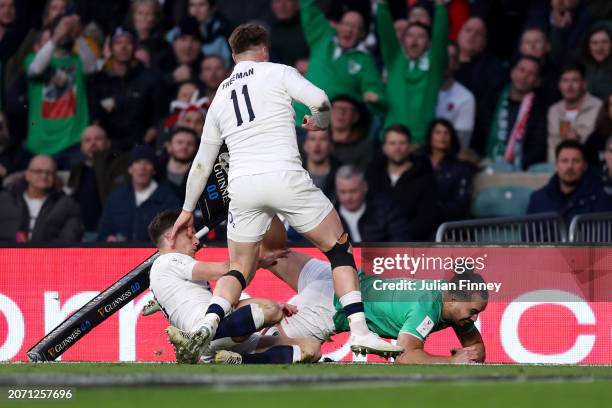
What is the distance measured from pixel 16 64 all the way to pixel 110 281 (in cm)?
490

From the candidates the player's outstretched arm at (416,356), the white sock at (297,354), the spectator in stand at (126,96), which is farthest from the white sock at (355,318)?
the spectator in stand at (126,96)

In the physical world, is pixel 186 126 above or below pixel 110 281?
above

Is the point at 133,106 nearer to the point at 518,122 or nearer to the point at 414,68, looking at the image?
the point at 414,68

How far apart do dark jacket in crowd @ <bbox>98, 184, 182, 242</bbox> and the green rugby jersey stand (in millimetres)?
3249

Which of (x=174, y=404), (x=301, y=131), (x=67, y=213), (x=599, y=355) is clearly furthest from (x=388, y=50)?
(x=174, y=404)

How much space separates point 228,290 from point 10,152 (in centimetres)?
610

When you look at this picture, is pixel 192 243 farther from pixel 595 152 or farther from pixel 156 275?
pixel 595 152

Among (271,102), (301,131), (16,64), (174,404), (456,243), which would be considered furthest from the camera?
(16,64)

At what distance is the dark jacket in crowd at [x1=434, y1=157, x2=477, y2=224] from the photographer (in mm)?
12359

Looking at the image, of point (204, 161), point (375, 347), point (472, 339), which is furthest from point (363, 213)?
point (375, 347)

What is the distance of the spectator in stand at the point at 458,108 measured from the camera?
13.2m

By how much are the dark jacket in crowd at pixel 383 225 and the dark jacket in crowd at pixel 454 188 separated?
48cm

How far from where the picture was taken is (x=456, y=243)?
402 inches

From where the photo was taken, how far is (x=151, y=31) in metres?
14.5
